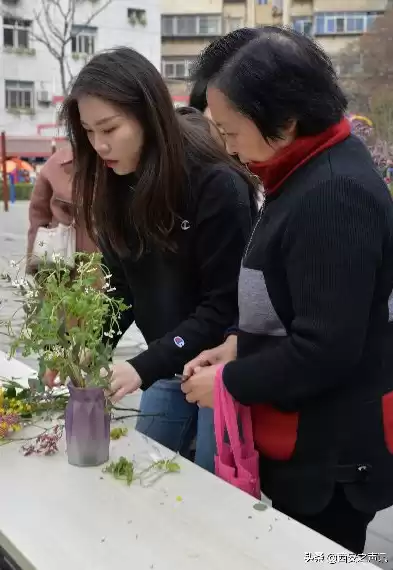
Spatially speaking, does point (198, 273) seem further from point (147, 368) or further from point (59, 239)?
point (59, 239)

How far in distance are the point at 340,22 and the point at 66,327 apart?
2807cm

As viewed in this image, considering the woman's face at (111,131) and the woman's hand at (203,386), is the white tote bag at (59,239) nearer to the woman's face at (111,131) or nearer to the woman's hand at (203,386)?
the woman's face at (111,131)

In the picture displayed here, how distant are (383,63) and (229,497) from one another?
15.7 metres

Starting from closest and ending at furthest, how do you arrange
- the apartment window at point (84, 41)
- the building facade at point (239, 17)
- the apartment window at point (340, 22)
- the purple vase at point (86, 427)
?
the purple vase at point (86, 427) < the apartment window at point (84, 41) < the apartment window at point (340, 22) < the building facade at point (239, 17)

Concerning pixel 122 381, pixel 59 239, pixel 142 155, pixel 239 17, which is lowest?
pixel 59 239

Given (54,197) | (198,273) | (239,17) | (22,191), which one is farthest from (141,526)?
(239,17)

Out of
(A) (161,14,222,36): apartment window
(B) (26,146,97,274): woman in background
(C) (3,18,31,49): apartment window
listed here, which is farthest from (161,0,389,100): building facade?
(B) (26,146,97,274): woman in background

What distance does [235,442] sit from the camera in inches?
42.1

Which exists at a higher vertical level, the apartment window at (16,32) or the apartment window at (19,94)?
the apartment window at (16,32)

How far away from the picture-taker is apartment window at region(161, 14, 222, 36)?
26766 mm

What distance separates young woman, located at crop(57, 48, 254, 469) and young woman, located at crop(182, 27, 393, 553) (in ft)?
0.77

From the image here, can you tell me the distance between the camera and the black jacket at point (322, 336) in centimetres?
91

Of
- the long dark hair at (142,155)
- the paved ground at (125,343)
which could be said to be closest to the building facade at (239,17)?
the paved ground at (125,343)

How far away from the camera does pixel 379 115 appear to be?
451 inches
